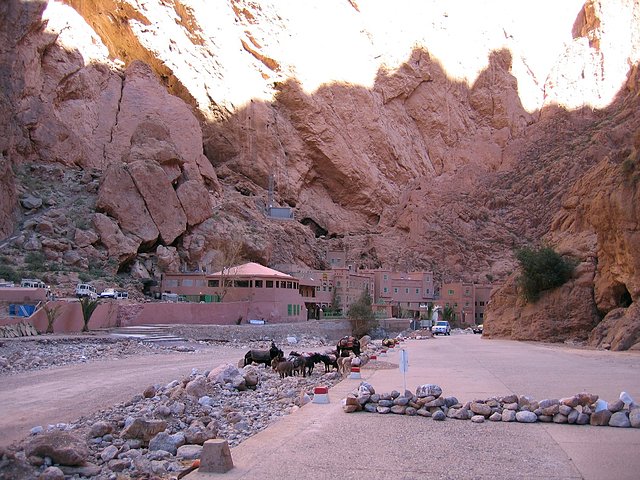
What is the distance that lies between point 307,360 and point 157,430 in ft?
29.1

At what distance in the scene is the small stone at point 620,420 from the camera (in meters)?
7.79

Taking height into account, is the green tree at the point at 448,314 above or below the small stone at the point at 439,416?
above

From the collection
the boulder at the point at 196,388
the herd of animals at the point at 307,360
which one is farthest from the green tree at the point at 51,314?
the boulder at the point at 196,388

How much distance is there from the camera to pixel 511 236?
233 feet

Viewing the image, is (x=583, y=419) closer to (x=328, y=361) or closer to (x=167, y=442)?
(x=167, y=442)

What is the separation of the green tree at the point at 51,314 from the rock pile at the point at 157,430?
15.5m

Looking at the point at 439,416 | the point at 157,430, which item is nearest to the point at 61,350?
the point at 157,430

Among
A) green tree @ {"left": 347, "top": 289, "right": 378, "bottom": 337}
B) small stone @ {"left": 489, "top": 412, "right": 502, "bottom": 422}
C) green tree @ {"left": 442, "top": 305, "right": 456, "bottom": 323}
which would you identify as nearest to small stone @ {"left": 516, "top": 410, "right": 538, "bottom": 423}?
small stone @ {"left": 489, "top": 412, "right": 502, "bottom": 422}

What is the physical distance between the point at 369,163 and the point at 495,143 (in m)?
20.1

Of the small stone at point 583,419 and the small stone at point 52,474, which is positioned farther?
the small stone at point 583,419

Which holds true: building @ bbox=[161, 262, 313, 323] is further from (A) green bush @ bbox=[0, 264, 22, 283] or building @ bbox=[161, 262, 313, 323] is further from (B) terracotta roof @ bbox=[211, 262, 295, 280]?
(A) green bush @ bbox=[0, 264, 22, 283]

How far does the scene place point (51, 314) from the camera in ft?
94.4

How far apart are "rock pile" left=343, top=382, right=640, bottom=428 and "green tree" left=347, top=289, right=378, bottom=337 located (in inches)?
1578

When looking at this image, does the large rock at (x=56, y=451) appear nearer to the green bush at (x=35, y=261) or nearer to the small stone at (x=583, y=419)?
the small stone at (x=583, y=419)
